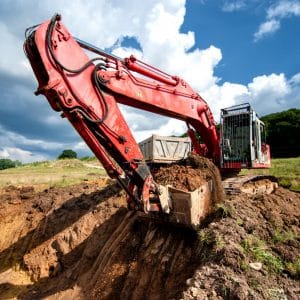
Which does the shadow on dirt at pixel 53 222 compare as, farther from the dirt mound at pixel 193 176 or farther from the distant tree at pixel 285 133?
the distant tree at pixel 285 133

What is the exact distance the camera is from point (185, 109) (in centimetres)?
834

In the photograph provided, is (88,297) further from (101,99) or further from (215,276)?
(101,99)

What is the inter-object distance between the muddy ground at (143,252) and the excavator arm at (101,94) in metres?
1.30

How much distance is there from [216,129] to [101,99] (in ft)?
16.1

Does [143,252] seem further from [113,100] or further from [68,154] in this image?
[68,154]

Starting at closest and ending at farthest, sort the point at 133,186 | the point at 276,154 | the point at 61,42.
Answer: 1. the point at 61,42
2. the point at 133,186
3. the point at 276,154

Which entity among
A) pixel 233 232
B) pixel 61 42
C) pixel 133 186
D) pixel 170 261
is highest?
pixel 61 42

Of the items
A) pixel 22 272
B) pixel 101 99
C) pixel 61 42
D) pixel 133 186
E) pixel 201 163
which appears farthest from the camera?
pixel 22 272

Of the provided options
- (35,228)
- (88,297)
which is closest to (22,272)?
(35,228)

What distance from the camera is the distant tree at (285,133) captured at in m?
40.9

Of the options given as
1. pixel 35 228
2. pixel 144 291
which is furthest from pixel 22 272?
pixel 144 291

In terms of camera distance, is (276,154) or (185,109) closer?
(185,109)

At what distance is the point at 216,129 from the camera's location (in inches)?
399

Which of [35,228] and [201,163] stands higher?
[201,163]
